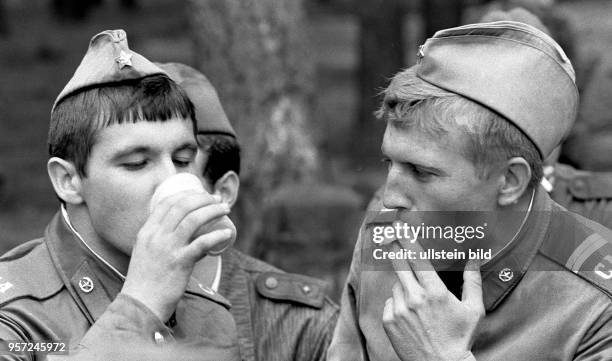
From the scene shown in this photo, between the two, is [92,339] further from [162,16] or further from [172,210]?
[162,16]

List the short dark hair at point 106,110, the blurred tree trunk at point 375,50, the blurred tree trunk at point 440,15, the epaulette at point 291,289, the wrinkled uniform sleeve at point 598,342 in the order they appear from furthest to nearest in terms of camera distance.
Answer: the blurred tree trunk at point 375,50 → the blurred tree trunk at point 440,15 → the epaulette at point 291,289 → the short dark hair at point 106,110 → the wrinkled uniform sleeve at point 598,342

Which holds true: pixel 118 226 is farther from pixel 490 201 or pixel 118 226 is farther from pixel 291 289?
pixel 490 201

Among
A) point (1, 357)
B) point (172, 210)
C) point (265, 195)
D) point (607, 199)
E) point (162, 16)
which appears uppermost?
point (172, 210)

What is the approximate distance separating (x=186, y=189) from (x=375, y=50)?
26.3ft

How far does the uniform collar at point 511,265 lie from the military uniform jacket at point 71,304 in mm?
815

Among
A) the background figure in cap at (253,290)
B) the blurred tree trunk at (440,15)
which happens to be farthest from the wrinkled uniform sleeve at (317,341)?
the blurred tree trunk at (440,15)

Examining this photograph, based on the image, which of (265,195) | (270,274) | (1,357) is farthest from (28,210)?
(1,357)

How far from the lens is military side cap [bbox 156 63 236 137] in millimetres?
4086

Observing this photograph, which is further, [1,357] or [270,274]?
[270,274]

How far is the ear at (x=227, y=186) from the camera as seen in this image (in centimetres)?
417

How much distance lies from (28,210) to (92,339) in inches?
311

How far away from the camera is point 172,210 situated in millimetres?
2947

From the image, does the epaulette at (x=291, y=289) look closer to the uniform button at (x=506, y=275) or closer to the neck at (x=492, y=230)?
the neck at (x=492, y=230)

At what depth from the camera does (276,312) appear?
12.7 ft
